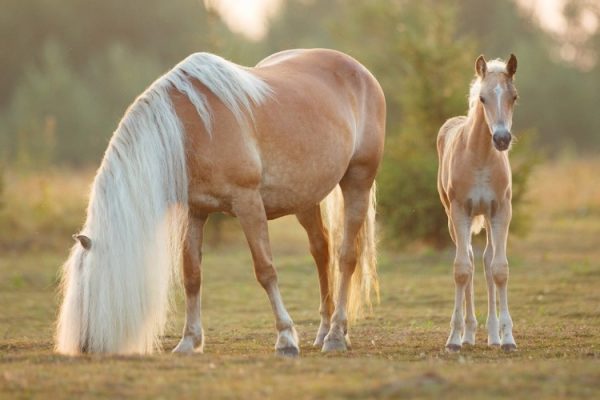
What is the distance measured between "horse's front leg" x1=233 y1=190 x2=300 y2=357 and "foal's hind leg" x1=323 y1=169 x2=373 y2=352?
0.56 metres

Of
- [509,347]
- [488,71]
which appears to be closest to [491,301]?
[509,347]

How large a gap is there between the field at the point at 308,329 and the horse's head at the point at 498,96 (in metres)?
1.47

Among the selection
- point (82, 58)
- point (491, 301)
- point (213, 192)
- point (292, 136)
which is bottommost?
point (491, 301)

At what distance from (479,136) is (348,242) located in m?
1.31

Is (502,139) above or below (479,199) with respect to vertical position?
above

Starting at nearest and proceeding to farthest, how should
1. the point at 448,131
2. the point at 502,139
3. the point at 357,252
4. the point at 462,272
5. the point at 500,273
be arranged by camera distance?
→ the point at 502,139 < the point at 500,273 < the point at 462,272 < the point at 357,252 < the point at 448,131

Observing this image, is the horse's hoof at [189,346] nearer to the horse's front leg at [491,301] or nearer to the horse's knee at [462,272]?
the horse's knee at [462,272]

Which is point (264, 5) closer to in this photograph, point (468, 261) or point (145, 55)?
point (145, 55)

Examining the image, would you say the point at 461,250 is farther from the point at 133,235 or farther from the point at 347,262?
the point at 133,235

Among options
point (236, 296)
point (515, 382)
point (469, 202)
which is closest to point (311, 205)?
point (469, 202)

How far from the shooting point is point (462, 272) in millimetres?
7789

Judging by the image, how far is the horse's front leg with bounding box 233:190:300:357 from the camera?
23.0ft

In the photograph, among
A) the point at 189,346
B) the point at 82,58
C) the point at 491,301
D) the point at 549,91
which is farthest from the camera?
the point at 82,58

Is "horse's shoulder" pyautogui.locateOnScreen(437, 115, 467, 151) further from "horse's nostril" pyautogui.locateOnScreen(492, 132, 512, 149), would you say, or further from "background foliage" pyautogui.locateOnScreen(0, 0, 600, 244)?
"background foliage" pyautogui.locateOnScreen(0, 0, 600, 244)
